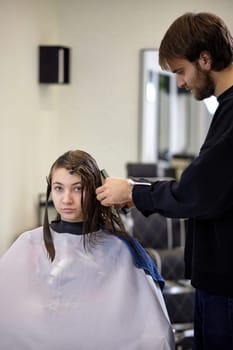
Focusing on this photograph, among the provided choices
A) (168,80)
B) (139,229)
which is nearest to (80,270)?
(139,229)

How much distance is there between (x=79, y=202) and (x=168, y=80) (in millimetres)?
4074

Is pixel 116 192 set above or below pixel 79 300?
above

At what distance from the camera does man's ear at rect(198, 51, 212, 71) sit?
1868 millimetres

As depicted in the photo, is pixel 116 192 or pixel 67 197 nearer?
pixel 116 192

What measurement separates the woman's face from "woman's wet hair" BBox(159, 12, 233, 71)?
0.53 m

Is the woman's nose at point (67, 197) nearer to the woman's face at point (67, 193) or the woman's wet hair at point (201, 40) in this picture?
the woman's face at point (67, 193)

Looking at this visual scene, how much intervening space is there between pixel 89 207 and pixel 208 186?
1.66 ft

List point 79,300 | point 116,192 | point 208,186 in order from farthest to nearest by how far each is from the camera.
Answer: point 79,300 < point 116,192 < point 208,186

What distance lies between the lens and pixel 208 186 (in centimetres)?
182

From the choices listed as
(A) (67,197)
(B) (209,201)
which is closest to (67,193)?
(A) (67,197)

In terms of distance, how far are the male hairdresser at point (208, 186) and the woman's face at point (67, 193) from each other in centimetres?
27

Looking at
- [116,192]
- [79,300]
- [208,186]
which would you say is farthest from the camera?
[79,300]

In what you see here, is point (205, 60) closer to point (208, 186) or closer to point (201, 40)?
point (201, 40)

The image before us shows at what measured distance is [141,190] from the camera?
1933 millimetres
